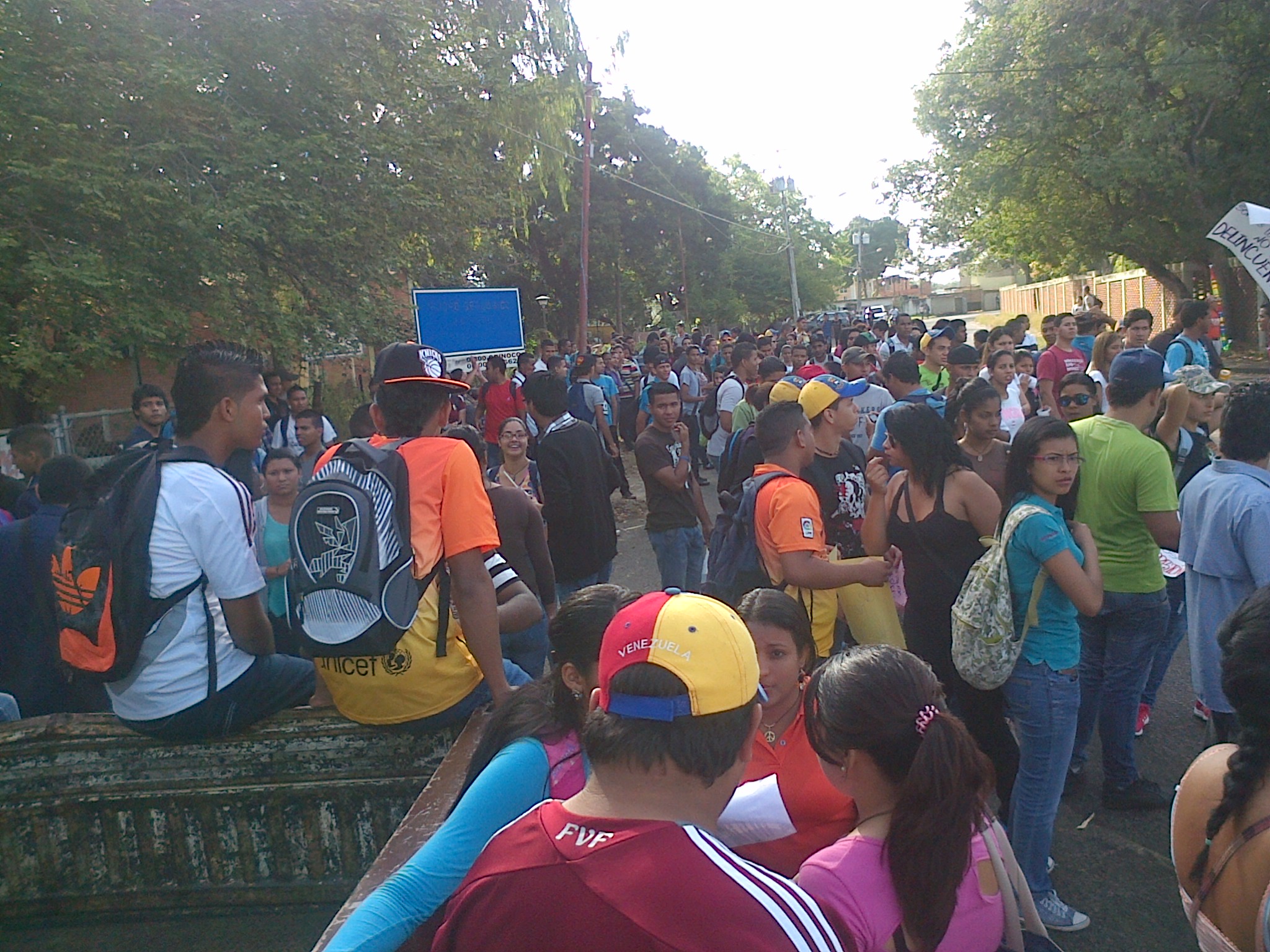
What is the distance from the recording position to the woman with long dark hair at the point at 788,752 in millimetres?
2205

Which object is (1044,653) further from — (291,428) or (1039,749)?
(291,428)

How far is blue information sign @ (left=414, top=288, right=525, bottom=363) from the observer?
9.61 meters

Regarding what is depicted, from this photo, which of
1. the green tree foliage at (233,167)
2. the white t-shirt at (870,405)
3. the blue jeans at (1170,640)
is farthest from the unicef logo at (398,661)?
the green tree foliage at (233,167)

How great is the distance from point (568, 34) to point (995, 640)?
16747 mm

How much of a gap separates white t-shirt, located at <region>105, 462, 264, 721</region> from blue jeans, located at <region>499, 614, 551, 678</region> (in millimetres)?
1288

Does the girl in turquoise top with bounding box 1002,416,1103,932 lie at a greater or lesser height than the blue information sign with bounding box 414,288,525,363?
lesser

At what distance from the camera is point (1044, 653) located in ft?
10.8

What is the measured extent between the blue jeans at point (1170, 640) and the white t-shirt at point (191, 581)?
14.1 feet

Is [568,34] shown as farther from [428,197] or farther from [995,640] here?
[995,640]

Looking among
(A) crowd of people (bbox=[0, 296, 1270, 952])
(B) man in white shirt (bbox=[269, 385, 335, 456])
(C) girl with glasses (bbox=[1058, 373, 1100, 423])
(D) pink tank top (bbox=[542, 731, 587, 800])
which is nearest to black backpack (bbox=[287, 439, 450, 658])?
(A) crowd of people (bbox=[0, 296, 1270, 952])

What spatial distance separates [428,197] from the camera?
13.6 meters

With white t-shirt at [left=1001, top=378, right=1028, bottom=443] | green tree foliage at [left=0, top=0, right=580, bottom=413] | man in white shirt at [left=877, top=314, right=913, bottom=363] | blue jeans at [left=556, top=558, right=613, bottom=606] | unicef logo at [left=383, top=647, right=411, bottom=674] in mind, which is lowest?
blue jeans at [left=556, top=558, right=613, bottom=606]

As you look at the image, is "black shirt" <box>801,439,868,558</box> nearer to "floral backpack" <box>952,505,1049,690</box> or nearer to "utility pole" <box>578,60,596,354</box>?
"floral backpack" <box>952,505,1049,690</box>

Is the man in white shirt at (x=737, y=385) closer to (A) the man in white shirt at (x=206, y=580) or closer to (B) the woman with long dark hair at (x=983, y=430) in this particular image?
(B) the woman with long dark hair at (x=983, y=430)
